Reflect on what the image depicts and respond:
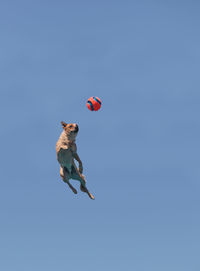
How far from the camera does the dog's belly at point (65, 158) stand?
39112mm

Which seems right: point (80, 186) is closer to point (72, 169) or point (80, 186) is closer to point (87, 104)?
point (72, 169)

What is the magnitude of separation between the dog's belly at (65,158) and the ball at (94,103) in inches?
145

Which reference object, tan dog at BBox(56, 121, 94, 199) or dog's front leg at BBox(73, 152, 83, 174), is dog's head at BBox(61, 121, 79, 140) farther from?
dog's front leg at BBox(73, 152, 83, 174)

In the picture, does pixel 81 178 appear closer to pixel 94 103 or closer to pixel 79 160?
pixel 79 160

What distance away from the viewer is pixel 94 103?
3791 centimetres

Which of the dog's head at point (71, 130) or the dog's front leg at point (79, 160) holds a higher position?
the dog's head at point (71, 130)

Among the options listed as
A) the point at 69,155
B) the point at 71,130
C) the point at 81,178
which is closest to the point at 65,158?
the point at 69,155

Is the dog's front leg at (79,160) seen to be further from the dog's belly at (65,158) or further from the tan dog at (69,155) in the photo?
the dog's belly at (65,158)

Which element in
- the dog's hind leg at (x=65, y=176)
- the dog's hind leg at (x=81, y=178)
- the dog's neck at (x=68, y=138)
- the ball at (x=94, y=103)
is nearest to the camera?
the ball at (x=94, y=103)

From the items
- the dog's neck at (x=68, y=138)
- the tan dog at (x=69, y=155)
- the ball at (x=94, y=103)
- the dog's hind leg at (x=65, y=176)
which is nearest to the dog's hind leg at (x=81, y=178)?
the tan dog at (x=69, y=155)

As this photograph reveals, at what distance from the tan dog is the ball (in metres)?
1.95

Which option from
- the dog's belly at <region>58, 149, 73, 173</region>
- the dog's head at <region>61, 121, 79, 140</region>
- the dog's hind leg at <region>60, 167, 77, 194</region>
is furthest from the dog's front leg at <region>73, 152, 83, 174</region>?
the dog's head at <region>61, 121, 79, 140</region>

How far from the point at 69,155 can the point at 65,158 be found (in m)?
0.36

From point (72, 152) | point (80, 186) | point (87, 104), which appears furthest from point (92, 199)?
point (87, 104)
